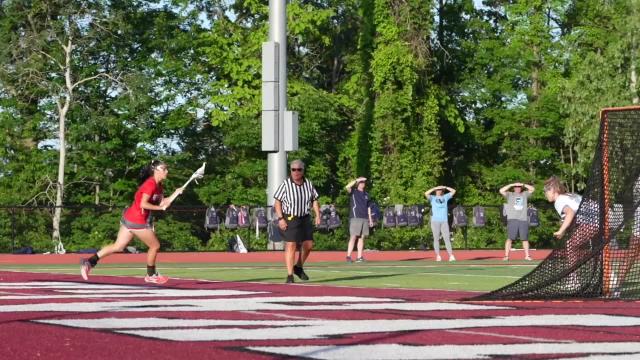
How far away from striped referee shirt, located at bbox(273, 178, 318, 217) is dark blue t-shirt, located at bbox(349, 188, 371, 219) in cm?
1121

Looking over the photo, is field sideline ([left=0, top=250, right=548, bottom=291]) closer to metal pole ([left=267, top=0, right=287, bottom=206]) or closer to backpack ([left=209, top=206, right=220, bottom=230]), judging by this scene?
metal pole ([left=267, top=0, right=287, bottom=206])

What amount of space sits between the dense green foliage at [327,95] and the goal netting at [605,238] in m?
29.5

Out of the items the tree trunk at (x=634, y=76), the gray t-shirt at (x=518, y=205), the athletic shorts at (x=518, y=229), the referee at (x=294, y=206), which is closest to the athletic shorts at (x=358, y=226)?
the athletic shorts at (x=518, y=229)

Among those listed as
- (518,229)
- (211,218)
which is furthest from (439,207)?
(211,218)

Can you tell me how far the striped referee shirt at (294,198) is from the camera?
2111 centimetres

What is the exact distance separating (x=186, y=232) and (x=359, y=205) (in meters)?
13.6

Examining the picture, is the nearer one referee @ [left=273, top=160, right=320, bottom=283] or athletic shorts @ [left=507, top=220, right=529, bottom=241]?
referee @ [left=273, top=160, right=320, bottom=283]

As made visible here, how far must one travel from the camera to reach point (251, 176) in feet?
203

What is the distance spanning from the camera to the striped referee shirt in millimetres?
21109

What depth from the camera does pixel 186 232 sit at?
4547cm

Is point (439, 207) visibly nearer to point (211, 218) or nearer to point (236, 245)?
point (236, 245)

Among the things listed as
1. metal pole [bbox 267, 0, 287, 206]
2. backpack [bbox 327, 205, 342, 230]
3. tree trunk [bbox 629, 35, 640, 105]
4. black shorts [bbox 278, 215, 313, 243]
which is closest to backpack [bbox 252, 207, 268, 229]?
backpack [bbox 327, 205, 342, 230]

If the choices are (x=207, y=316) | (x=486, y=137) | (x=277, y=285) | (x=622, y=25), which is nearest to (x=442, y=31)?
(x=486, y=137)

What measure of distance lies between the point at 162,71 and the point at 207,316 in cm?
4576
